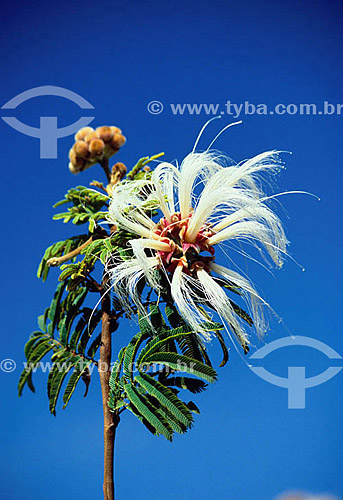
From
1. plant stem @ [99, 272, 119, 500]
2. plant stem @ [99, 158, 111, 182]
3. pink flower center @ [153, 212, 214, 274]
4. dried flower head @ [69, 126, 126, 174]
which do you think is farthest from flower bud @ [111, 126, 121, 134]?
plant stem @ [99, 272, 119, 500]

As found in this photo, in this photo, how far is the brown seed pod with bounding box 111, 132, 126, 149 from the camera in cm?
241

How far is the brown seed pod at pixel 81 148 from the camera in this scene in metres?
2.38

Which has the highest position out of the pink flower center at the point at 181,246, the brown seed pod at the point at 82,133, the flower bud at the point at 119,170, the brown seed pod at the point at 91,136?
the brown seed pod at the point at 82,133

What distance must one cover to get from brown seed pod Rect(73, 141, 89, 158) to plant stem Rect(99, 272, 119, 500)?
46cm

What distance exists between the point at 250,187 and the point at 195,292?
0.44 metres

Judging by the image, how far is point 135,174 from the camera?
2459 millimetres

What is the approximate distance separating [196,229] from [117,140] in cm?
49

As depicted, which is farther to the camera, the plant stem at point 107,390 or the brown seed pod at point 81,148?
the brown seed pod at point 81,148

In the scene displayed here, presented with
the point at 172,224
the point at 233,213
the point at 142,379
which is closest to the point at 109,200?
Result: the point at 172,224

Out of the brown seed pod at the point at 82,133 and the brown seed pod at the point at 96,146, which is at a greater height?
the brown seed pod at the point at 82,133

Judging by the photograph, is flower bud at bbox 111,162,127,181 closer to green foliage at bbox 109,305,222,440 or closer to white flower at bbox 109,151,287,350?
white flower at bbox 109,151,287,350

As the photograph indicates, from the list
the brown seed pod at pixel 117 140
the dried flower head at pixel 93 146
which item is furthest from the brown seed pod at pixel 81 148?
the brown seed pod at pixel 117 140

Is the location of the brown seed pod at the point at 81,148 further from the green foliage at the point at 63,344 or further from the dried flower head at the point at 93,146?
the green foliage at the point at 63,344

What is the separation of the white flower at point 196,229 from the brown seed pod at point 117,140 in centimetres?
16
